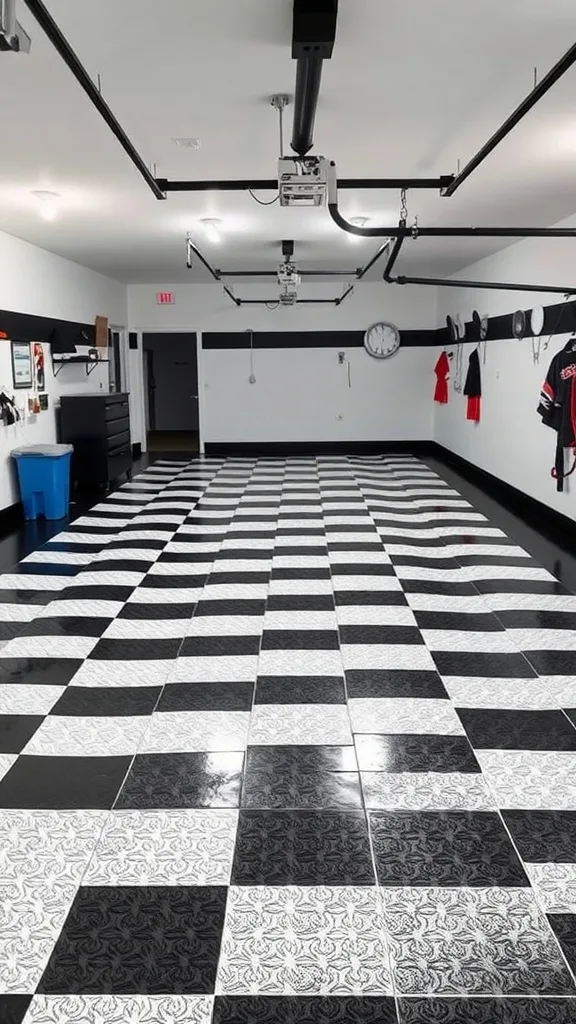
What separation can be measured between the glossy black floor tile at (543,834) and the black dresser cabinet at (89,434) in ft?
24.4

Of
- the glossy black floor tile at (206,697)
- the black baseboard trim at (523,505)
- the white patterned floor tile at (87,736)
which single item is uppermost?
the black baseboard trim at (523,505)

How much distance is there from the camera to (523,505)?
26.1 feet

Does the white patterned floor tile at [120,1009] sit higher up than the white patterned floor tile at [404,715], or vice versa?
the white patterned floor tile at [404,715]

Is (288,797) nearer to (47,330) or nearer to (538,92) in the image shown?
(538,92)

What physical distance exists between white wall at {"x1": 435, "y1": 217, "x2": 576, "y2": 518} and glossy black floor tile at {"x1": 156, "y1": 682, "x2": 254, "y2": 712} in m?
4.20

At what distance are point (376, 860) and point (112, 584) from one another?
3.27 m

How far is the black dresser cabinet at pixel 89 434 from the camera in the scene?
9133 mm

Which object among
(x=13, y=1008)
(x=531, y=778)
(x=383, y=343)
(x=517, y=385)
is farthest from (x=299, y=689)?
(x=383, y=343)

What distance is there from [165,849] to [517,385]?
6.84 meters

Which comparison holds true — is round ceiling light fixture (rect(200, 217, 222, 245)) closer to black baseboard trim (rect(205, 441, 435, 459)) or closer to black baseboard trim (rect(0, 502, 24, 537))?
black baseboard trim (rect(0, 502, 24, 537))

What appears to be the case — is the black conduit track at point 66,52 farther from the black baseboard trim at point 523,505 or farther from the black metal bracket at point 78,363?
the black metal bracket at point 78,363

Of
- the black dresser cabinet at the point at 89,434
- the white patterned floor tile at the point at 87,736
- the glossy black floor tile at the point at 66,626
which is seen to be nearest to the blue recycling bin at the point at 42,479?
the black dresser cabinet at the point at 89,434

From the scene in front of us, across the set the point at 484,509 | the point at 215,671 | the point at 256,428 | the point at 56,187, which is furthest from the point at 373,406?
the point at 215,671

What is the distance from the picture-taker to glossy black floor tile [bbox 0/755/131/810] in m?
2.65
